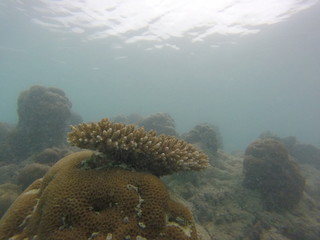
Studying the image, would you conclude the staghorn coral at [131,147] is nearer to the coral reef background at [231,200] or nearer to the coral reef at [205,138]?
the coral reef background at [231,200]

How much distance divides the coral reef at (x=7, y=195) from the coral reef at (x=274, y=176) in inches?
341

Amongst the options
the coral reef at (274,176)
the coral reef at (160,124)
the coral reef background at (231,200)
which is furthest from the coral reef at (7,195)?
the coral reef at (160,124)

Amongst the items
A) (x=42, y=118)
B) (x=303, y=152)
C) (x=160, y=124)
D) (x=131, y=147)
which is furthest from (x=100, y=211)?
(x=303, y=152)

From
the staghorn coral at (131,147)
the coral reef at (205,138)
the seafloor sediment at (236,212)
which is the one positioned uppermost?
the staghorn coral at (131,147)

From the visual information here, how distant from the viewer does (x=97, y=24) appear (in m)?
27.5

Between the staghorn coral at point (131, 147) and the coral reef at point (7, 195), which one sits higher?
the staghorn coral at point (131, 147)

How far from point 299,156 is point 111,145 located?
2175 cm

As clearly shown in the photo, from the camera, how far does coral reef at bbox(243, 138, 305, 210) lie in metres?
8.30

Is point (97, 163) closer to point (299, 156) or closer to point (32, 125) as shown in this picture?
point (32, 125)

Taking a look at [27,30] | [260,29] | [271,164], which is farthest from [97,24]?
[271,164]

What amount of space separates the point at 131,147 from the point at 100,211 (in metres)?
1.01

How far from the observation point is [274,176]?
872 cm

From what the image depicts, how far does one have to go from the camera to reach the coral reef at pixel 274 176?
8305 mm

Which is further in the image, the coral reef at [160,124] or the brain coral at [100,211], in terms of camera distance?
the coral reef at [160,124]
